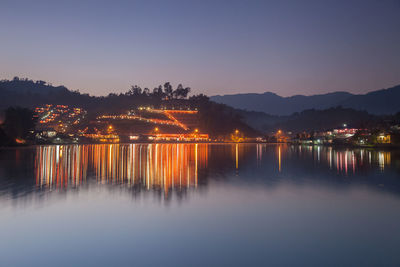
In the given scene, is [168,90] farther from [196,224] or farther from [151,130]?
[196,224]

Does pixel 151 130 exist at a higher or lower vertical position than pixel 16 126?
higher

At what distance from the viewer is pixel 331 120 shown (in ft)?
633

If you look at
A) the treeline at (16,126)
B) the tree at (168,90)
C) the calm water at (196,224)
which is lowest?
the calm water at (196,224)

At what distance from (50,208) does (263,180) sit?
929cm

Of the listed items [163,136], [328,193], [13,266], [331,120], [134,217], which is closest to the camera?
[13,266]

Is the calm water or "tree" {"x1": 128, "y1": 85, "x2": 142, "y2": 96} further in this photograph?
"tree" {"x1": 128, "y1": 85, "x2": 142, "y2": 96}

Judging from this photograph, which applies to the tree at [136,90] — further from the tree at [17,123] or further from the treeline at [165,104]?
the tree at [17,123]

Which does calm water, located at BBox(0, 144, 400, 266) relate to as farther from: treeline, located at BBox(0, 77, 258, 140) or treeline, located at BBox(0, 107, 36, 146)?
treeline, located at BBox(0, 77, 258, 140)

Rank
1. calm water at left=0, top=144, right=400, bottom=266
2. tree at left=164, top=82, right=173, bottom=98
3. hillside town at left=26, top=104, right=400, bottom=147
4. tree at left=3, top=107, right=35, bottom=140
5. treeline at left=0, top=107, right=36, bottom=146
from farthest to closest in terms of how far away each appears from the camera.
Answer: tree at left=164, top=82, right=173, bottom=98 → hillside town at left=26, top=104, right=400, bottom=147 → tree at left=3, top=107, right=35, bottom=140 → treeline at left=0, top=107, right=36, bottom=146 → calm water at left=0, top=144, right=400, bottom=266

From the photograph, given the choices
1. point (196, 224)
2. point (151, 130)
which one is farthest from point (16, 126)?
point (196, 224)

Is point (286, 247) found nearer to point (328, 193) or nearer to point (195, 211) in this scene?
point (195, 211)

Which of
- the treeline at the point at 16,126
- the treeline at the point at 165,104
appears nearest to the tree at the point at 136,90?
the treeline at the point at 165,104

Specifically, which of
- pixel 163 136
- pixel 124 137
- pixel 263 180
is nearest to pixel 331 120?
pixel 163 136

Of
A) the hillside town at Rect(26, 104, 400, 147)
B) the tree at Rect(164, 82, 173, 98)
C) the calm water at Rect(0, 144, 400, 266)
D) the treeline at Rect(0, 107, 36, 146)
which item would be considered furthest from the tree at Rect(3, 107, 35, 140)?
the tree at Rect(164, 82, 173, 98)
